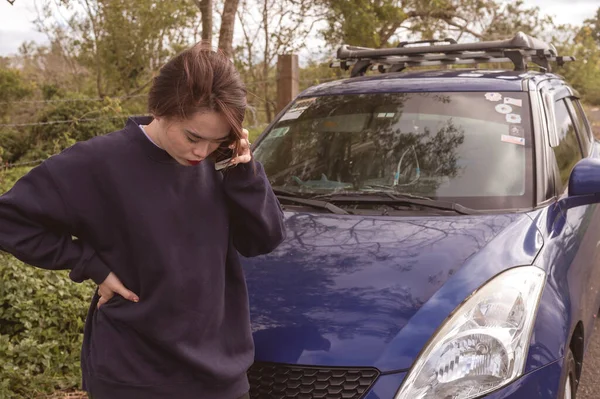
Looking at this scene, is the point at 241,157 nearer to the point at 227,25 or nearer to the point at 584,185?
the point at 584,185

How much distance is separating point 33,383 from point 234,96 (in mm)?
2302

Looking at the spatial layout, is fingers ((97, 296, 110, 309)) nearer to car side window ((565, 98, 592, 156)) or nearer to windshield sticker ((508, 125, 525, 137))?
windshield sticker ((508, 125, 525, 137))

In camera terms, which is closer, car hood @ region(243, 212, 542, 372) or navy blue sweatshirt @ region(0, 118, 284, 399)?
navy blue sweatshirt @ region(0, 118, 284, 399)

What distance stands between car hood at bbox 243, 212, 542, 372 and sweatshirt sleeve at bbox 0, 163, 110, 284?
0.80 metres

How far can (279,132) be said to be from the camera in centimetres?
393

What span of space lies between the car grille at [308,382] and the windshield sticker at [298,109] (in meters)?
1.93

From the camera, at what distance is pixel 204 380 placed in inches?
73.1

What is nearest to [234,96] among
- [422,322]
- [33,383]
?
[422,322]

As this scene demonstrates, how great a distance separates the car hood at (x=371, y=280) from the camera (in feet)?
7.50

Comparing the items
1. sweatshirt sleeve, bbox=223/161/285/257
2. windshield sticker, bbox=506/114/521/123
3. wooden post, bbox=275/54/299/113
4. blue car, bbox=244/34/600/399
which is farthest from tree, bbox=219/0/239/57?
sweatshirt sleeve, bbox=223/161/285/257

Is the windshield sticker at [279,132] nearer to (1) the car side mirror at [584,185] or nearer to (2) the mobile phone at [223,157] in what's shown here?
(1) the car side mirror at [584,185]

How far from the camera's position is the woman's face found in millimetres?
1701

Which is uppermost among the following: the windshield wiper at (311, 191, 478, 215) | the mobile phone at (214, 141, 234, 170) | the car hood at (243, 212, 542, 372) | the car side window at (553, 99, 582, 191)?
the mobile phone at (214, 141, 234, 170)

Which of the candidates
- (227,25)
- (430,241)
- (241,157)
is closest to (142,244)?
(241,157)
